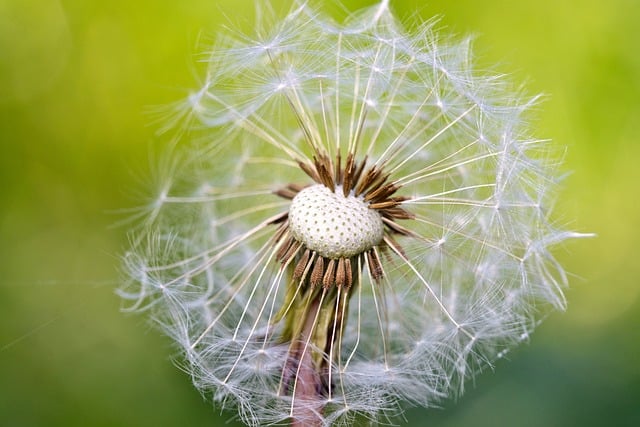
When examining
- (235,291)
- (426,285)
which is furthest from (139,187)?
(426,285)

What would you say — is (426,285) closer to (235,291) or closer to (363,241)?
(363,241)

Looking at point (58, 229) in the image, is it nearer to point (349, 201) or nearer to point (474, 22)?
point (349, 201)

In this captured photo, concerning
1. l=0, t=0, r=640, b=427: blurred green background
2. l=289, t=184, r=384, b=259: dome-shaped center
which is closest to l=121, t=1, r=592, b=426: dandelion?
l=289, t=184, r=384, b=259: dome-shaped center

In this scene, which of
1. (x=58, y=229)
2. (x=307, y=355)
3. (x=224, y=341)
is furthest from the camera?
(x=58, y=229)

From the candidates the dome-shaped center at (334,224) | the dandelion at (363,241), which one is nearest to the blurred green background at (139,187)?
the dandelion at (363,241)

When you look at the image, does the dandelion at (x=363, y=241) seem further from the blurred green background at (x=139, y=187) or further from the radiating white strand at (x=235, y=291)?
the blurred green background at (x=139, y=187)

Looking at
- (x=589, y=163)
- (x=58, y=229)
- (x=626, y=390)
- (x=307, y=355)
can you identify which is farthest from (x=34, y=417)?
(x=589, y=163)

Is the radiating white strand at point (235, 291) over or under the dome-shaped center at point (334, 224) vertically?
under

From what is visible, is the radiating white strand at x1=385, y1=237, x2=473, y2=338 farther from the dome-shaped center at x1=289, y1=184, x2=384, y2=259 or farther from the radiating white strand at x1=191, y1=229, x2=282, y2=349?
the radiating white strand at x1=191, y1=229, x2=282, y2=349
